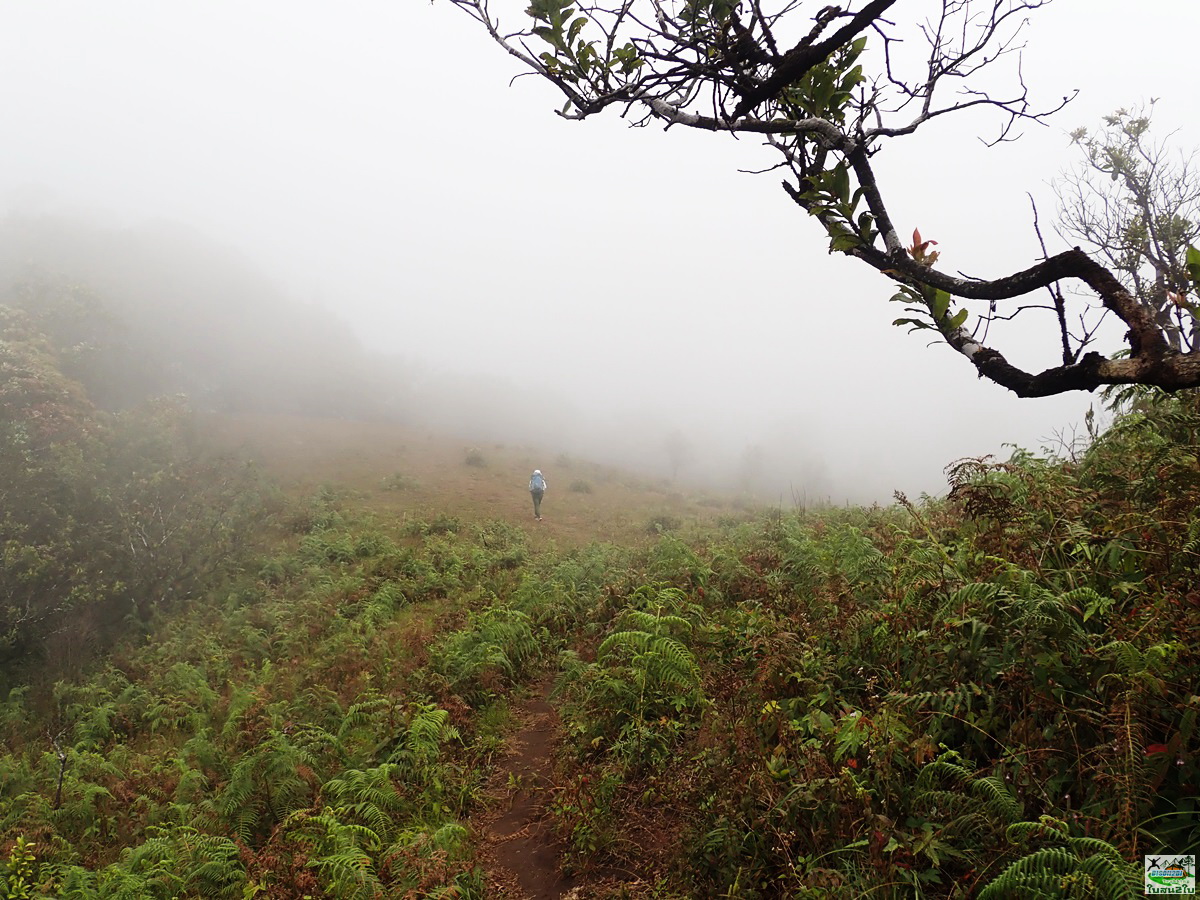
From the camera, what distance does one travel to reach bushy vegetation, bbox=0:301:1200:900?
3076 mm

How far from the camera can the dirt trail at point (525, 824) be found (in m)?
4.43

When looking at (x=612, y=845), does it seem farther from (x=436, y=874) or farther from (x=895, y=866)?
(x=895, y=866)

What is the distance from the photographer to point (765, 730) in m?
4.50

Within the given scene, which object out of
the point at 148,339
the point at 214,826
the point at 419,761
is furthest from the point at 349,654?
the point at 148,339

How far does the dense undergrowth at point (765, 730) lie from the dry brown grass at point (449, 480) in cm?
904

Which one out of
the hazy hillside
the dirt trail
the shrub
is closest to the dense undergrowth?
the dirt trail

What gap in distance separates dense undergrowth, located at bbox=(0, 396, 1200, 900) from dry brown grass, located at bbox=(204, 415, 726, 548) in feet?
29.7

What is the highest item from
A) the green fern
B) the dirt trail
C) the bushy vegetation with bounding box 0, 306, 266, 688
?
the green fern

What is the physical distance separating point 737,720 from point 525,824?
2077 millimetres

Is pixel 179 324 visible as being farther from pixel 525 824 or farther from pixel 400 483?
pixel 525 824

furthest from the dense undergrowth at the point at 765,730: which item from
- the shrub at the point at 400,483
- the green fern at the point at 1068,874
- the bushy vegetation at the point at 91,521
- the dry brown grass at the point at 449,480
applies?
the shrub at the point at 400,483

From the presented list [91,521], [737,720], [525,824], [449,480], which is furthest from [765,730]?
[449,480]

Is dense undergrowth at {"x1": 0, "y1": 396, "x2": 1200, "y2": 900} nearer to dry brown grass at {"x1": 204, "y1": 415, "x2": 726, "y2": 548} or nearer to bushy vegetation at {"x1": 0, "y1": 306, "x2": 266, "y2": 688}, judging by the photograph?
bushy vegetation at {"x1": 0, "y1": 306, "x2": 266, "y2": 688}

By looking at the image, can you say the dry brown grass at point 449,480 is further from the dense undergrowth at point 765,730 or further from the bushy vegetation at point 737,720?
the dense undergrowth at point 765,730
